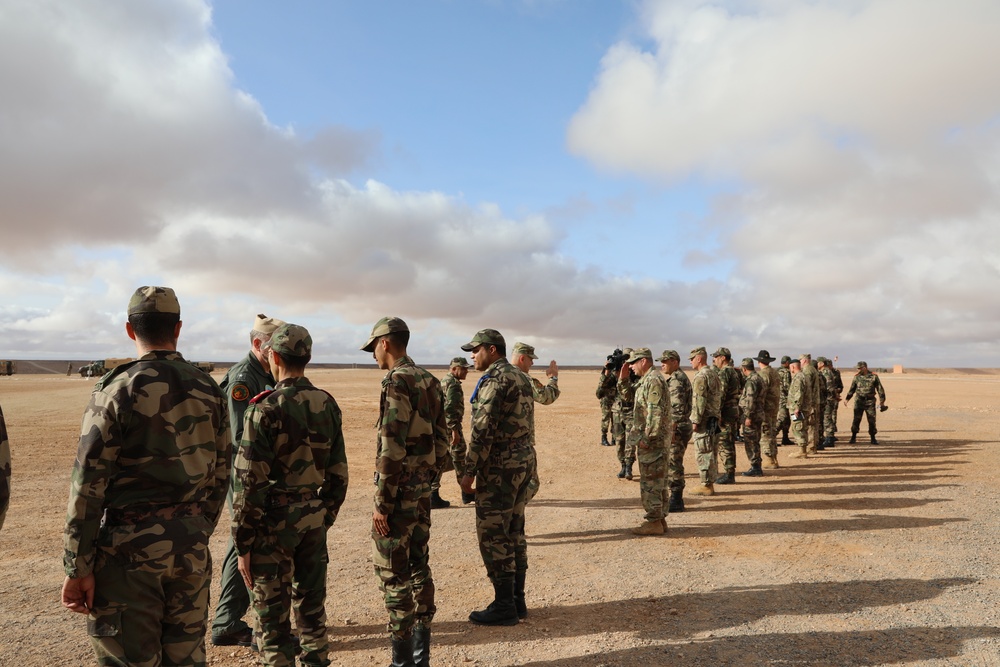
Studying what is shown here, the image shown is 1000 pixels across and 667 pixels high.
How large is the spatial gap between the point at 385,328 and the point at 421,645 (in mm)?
2400

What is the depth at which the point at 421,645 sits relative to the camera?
4.55 meters

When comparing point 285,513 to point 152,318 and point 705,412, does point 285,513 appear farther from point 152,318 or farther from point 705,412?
point 705,412

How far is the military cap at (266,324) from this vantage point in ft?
15.6

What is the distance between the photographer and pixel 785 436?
18.4 m

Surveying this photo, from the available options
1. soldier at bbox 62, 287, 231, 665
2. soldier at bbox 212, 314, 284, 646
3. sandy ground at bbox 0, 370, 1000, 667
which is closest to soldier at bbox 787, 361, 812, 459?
sandy ground at bbox 0, 370, 1000, 667

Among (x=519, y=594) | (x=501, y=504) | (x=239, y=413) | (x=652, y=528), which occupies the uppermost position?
(x=239, y=413)

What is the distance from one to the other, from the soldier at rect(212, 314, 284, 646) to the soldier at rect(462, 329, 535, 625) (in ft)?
5.99

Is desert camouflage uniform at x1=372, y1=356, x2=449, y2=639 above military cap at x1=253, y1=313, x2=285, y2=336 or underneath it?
underneath

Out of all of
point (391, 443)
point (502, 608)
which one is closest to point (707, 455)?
point (502, 608)

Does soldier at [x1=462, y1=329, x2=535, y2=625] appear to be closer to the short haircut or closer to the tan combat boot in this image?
the short haircut

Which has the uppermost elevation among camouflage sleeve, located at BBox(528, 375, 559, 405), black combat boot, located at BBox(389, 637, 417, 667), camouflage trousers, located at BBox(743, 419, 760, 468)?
camouflage sleeve, located at BBox(528, 375, 559, 405)

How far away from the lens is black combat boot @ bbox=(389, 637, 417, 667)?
14.3ft

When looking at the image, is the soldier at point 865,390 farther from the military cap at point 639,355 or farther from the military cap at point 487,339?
the military cap at point 487,339

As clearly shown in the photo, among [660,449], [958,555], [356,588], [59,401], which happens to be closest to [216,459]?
[356,588]
